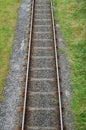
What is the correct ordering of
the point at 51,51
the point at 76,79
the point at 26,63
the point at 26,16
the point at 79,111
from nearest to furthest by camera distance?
the point at 79,111 < the point at 76,79 < the point at 26,63 < the point at 51,51 < the point at 26,16

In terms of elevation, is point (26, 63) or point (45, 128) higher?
point (26, 63)

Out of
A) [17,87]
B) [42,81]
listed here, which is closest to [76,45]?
[42,81]

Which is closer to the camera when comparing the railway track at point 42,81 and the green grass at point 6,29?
the railway track at point 42,81

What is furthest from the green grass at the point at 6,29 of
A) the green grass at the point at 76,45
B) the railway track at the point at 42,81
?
the green grass at the point at 76,45

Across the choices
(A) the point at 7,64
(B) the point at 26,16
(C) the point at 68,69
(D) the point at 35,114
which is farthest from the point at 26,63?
(B) the point at 26,16

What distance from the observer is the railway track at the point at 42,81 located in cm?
1418

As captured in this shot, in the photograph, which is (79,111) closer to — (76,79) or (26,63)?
(76,79)

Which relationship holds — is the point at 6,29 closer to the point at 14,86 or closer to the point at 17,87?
the point at 14,86

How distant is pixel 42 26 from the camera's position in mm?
23422

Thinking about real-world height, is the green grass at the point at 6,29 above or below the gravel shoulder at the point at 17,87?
above

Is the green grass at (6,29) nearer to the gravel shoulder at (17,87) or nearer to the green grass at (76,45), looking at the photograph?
the gravel shoulder at (17,87)

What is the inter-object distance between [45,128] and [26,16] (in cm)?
1356

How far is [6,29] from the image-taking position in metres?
23.3

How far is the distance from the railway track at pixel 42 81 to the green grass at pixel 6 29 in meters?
1.44
